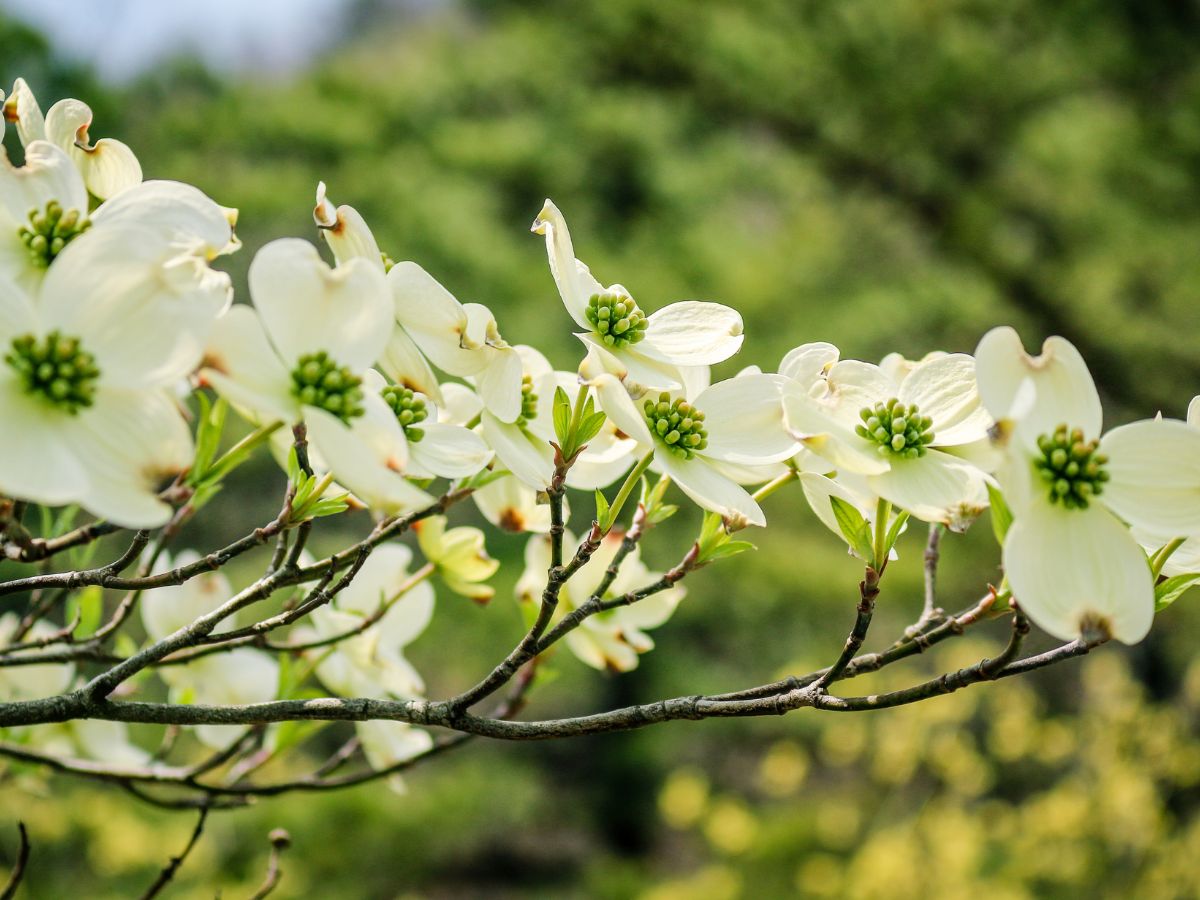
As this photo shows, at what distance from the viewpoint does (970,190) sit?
315 cm

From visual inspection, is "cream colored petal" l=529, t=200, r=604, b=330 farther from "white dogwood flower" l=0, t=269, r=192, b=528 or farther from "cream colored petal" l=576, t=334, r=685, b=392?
"white dogwood flower" l=0, t=269, r=192, b=528

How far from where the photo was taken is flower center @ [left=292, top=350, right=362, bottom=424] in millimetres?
225

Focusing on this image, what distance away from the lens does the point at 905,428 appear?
0.27m

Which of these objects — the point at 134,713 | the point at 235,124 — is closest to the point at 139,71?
the point at 235,124

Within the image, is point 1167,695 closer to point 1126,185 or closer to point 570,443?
point 1126,185

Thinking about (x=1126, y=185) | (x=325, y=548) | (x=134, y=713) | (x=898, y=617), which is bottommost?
(x=898, y=617)

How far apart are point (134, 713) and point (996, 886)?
7.47 feet

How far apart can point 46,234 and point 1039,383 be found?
24 centimetres

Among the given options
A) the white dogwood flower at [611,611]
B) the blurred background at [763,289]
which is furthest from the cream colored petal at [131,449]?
the blurred background at [763,289]

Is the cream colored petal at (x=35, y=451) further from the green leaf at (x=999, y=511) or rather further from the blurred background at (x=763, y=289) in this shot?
the blurred background at (x=763, y=289)

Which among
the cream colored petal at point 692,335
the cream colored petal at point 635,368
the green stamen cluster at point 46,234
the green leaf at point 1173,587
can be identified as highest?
the green stamen cluster at point 46,234

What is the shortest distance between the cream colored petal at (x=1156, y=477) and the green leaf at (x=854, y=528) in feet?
0.20

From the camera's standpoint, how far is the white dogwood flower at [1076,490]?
0.73 feet

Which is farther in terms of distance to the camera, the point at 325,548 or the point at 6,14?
the point at 6,14
